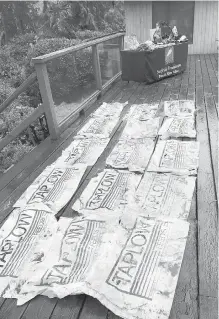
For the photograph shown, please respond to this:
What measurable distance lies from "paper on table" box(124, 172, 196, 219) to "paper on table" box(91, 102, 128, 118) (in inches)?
72.1

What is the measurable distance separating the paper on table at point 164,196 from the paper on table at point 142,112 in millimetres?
1538

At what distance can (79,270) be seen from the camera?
1500 millimetres

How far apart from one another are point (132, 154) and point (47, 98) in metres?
1.20

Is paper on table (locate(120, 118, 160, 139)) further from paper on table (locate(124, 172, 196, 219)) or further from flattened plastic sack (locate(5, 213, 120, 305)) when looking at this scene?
flattened plastic sack (locate(5, 213, 120, 305))

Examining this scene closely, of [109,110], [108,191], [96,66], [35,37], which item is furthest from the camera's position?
[35,37]

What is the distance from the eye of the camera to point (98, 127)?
139 inches

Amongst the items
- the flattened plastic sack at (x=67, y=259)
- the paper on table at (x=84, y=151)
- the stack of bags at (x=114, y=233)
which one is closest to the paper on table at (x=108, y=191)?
the stack of bags at (x=114, y=233)

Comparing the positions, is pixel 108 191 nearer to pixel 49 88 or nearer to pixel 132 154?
pixel 132 154

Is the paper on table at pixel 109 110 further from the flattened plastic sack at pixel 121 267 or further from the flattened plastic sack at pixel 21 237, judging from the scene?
the flattened plastic sack at pixel 121 267

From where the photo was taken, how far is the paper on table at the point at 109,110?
13.0 ft

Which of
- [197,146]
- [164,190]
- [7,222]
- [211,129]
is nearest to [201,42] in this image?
[211,129]

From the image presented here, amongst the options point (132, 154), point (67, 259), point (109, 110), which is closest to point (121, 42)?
point (109, 110)

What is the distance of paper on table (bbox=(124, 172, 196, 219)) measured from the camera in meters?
1.90

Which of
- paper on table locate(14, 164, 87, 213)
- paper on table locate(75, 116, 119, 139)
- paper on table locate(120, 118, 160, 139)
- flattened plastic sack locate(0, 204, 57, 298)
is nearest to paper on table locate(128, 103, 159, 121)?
paper on table locate(120, 118, 160, 139)
